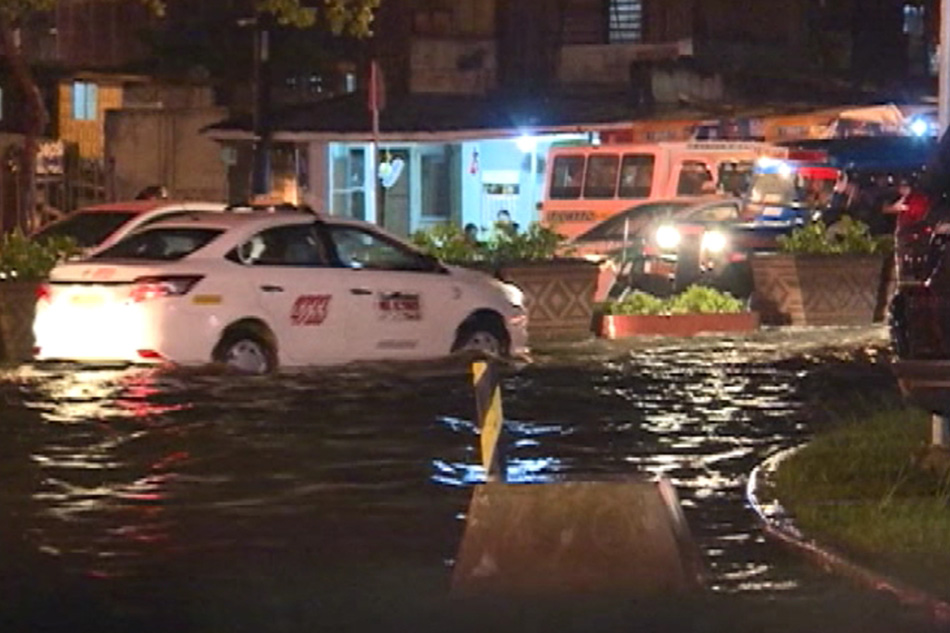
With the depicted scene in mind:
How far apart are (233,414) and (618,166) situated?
18.9 meters

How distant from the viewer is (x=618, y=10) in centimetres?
3938

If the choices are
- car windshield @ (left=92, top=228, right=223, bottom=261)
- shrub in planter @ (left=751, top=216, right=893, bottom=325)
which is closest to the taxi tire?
car windshield @ (left=92, top=228, right=223, bottom=261)

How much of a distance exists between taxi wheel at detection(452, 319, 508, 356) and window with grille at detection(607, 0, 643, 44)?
65.7ft

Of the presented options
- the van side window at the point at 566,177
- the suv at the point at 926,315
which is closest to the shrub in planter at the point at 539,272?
the van side window at the point at 566,177

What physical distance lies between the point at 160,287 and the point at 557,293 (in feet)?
22.3

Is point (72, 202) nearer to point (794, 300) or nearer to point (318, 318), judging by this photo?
point (794, 300)

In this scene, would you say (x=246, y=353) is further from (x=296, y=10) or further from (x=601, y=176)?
(x=601, y=176)

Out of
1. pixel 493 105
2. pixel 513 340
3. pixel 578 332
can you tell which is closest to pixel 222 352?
pixel 513 340

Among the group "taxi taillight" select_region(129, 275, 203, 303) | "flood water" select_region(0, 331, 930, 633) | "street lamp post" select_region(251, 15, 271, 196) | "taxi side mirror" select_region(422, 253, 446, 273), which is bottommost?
"flood water" select_region(0, 331, 930, 633)

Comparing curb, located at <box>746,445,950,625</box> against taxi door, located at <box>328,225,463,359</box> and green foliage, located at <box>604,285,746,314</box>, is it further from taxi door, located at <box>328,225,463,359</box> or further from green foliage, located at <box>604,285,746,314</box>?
green foliage, located at <box>604,285,746,314</box>

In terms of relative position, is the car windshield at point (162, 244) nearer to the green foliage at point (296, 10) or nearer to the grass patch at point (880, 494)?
the grass patch at point (880, 494)

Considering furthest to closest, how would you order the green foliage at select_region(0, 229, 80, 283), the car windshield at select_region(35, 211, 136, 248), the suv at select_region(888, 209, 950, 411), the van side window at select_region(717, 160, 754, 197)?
the van side window at select_region(717, 160, 754, 197) → the car windshield at select_region(35, 211, 136, 248) → the green foliage at select_region(0, 229, 80, 283) → the suv at select_region(888, 209, 950, 411)

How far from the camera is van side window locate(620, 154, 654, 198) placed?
110 feet

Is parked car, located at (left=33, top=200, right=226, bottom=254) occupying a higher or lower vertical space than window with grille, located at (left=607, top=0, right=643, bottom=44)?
lower
